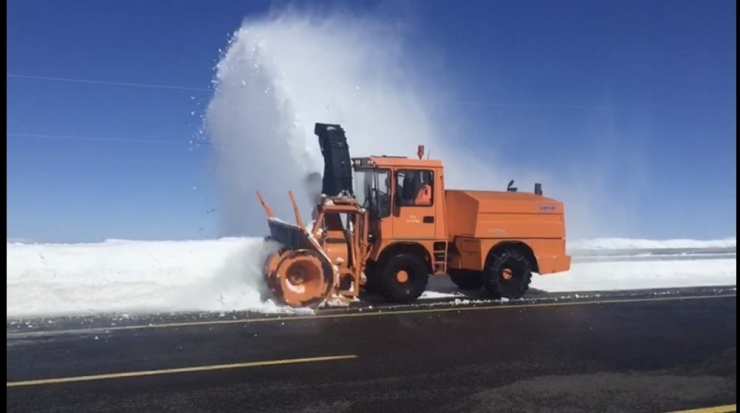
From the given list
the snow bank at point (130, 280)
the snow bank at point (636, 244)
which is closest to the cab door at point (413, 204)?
the snow bank at point (130, 280)

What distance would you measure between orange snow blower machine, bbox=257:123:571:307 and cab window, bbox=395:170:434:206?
0.06 ft

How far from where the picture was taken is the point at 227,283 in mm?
11695

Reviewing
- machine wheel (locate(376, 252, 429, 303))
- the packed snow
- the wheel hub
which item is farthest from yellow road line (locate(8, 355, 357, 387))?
the wheel hub

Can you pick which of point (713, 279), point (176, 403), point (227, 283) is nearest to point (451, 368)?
point (176, 403)

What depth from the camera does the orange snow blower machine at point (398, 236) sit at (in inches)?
432

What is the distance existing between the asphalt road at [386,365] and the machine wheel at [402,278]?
1.19 meters

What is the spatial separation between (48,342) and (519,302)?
25.4 feet

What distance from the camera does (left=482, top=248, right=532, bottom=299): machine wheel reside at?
474 inches

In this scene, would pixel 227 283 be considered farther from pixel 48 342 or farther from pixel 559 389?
pixel 559 389

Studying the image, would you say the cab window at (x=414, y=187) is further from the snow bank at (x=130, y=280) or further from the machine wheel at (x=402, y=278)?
the snow bank at (x=130, y=280)

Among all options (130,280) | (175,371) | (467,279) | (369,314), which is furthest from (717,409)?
(130,280)

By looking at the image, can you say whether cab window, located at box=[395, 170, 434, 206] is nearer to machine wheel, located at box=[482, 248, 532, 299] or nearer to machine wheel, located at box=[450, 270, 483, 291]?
machine wheel, located at box=[482, 248, 532, 299]

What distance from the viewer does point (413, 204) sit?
11703mm

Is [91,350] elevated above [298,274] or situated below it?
below
